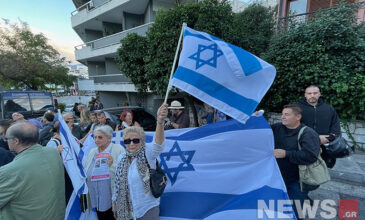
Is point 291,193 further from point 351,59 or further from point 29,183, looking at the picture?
point 351,59

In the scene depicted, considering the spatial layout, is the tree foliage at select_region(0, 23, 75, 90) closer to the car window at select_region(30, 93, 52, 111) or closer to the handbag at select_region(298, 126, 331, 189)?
the car window at select_region(30, 93, 52, 111)

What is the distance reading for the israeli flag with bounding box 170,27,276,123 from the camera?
77.7 inches

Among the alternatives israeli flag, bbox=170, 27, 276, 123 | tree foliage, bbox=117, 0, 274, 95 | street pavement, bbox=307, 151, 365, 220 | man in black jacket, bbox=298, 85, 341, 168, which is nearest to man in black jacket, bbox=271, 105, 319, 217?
israeli flag, bbox=170, 27, 276, 123

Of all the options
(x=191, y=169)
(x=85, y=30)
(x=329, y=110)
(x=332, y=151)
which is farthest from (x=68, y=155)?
(x=85, y=30)

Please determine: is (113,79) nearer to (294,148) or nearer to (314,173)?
(294,148)

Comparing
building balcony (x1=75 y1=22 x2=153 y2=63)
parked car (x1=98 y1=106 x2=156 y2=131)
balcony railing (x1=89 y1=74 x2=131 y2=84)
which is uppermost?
building balcony (x1=75 y1=22 x2=153 y2=63)

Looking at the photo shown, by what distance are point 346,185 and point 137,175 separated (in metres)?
4.72

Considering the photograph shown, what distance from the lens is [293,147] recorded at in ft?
7.39

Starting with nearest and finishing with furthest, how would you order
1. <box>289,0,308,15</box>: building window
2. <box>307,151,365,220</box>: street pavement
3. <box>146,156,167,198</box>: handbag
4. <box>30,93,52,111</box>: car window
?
<box>146,156,167,198</box>: handbag → <box>307,151,365,220</box>: street pavement → <box>289,0,308,15</box>: building window → <box>30,93,52,111</box>: car window

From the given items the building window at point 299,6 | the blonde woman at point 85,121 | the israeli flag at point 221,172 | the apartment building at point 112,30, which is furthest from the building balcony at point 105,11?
the israeli flag at point 221,172

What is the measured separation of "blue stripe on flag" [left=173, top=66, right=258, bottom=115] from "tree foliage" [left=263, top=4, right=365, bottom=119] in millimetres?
4149

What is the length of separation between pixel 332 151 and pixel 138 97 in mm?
13393

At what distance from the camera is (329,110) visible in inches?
113

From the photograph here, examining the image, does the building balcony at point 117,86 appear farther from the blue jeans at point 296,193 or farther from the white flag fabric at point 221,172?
the blue jeans at point 296,193
